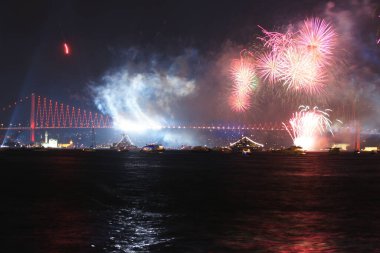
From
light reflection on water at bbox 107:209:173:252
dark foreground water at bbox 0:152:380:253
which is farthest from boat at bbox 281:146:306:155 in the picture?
light reflection on water at bbox 107:209:173:252

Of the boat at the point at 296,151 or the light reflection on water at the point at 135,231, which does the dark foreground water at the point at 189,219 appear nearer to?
the light reflection on water at the point at 135,231

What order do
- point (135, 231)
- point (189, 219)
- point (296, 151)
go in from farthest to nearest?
point (296, 151)
point (189, 219)
point (135, 231)

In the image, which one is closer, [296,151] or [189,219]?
[189,219]

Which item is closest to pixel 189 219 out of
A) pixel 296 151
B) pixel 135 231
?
pixel 135 231

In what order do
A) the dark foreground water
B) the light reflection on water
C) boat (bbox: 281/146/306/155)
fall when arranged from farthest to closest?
1. boat (bbox: 281/146/306/155)
2. the dark foreground water
3. the light reflection on water

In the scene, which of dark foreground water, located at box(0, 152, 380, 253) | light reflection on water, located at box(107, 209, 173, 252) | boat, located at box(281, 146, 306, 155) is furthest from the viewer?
boat, located at box(281, 146, 306, 155)

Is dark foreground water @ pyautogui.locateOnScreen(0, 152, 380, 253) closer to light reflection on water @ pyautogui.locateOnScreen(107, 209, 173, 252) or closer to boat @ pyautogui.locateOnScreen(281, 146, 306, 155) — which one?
light reflection on water @ pyautogui.locateOnScreen(107, 209, 173, 252)

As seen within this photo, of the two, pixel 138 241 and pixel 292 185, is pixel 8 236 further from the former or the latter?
pixel 292 185

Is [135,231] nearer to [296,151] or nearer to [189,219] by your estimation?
[189,219]

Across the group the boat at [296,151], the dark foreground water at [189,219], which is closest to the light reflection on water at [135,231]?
the dark foreground water at [189,219]

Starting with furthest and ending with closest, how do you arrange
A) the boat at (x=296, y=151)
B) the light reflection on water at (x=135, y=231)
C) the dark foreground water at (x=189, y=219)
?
the boat at (x=296, y=151) → the dark foreground water at (x=189, y=219) → the light reflection on water at (x=135, y=231)

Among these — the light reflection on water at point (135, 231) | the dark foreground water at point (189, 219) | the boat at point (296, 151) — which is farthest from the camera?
the boat at point (296, 151)

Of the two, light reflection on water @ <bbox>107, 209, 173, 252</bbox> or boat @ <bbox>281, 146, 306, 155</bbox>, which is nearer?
light reflection on water @ <bbox>107, 209, 173, 252</bbox>
